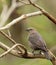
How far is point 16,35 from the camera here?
768cm

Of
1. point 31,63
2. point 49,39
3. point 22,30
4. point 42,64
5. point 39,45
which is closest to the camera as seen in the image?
point 39,45

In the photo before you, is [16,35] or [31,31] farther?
[16,35]

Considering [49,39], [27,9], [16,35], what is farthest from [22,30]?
[49,39]

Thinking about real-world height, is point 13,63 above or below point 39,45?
below

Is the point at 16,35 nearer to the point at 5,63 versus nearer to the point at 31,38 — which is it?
the point at 5,63

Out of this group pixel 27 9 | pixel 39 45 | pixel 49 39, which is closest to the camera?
pixel 39 45

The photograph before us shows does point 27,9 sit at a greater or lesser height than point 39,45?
greater

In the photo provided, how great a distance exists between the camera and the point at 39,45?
4.58m

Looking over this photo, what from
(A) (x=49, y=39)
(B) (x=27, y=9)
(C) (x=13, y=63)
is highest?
(B) (x=27, y=9)

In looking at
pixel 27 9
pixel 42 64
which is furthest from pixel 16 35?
pixel 42 64

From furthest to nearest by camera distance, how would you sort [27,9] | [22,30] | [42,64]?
[22,30]
[27,9]
[42,64]

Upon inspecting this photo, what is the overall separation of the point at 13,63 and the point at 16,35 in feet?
4.62

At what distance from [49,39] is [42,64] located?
1172 mm

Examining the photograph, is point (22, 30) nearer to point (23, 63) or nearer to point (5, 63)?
point (5, 63)
